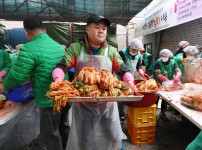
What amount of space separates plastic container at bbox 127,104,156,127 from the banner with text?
269cm

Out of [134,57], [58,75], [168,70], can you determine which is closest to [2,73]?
[58,75]

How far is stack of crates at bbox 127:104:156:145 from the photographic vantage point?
2.91 m

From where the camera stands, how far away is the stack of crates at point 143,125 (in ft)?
9.56

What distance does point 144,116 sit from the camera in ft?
9.63

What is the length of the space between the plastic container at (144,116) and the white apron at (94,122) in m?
0.99

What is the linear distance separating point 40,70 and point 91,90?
87cm

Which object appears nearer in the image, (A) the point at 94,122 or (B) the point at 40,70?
(A) the point at 94,122

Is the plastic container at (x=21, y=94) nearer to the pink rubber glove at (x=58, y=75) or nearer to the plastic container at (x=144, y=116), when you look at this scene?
the pink rubber glove at (x=58, y=75)

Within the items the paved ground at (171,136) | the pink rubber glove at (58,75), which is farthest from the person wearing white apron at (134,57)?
the pink rubber glove at (58,75)

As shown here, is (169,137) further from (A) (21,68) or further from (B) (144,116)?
(A) (21,68)

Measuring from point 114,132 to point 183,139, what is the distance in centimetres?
191

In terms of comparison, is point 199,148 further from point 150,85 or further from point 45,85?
point 45,85

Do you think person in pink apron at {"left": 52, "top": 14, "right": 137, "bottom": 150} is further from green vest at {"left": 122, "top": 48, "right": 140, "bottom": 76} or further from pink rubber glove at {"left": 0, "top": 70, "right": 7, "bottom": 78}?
green vest at {"left": 122, "top": 48, "right": 140, "bottom": 76}

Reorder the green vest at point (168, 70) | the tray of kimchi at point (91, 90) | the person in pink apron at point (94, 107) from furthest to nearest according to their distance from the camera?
the green vest at point (168, 70), the person in pink apron at point (94, 107), the tray of kimchi at point (91, 90)
